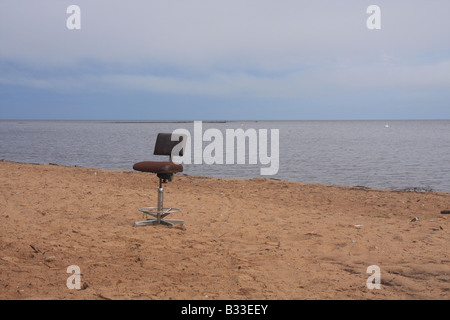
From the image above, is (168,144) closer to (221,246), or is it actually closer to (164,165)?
(164,165)

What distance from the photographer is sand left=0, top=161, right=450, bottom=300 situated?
355cm

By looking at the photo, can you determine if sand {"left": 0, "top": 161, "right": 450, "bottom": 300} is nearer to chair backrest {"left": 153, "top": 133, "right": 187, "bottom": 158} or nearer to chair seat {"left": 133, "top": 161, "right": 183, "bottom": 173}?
chair seat {"left": 133, "top": 161, "right": 183, "bottom": 173}

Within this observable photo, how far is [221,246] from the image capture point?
4.93 metres

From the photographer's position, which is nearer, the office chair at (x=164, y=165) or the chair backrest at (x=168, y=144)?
the office chair at (x=164, y=165)

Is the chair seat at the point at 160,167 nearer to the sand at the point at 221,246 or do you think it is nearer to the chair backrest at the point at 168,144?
the chair backrest at the point at 168,144

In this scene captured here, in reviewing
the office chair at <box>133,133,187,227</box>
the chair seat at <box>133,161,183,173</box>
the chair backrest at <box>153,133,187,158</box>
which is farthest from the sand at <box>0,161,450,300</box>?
the chair backrest at <box>153,133,187,158</box>

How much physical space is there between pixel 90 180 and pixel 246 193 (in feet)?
13.9

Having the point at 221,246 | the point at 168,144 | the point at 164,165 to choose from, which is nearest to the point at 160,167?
the point at 164,165

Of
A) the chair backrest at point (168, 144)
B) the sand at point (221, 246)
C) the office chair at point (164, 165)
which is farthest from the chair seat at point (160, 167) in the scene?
the sand at point (221, 246)

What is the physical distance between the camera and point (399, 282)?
373 centimetres

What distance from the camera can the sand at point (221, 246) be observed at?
355 centimetres

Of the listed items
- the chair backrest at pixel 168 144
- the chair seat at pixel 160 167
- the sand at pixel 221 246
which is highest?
the chair backrest at pixel 168 144

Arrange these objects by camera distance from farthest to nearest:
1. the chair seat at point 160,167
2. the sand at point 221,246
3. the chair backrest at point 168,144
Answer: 1. the chair backrest at point 168,144
2. the chair seat at point 160,167
3. the sand at point 221,246
